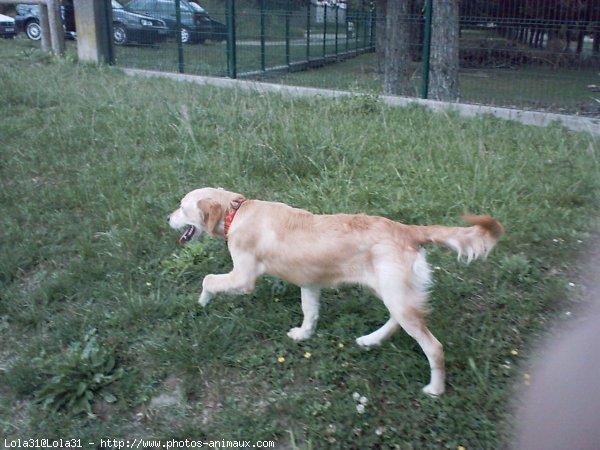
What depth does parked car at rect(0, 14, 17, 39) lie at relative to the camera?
20.3 m

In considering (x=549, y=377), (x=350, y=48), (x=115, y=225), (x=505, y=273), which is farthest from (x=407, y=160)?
(x=350, y=48)

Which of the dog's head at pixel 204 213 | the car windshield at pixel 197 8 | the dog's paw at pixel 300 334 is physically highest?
the car windshield at pixel 197 8

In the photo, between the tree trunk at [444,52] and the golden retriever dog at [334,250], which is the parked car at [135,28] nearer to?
the tree trunk at [444,52]

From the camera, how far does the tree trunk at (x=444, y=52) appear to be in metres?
9.70

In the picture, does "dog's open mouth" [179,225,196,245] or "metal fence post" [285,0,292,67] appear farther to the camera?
"metal fence post" [285,0,292,67]

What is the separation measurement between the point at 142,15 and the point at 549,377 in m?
12.6

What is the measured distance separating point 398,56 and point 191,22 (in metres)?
4.58

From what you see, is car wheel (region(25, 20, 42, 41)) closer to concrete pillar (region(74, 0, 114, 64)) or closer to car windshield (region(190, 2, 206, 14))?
concrete pillar (region(74, 0, 114, 64))

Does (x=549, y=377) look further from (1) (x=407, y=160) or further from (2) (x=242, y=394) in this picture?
(1) (x=407, y=160)

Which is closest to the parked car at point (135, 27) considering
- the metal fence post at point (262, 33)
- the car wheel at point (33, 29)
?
the metal fence post at point (262, 33)

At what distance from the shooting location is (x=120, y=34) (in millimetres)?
14234

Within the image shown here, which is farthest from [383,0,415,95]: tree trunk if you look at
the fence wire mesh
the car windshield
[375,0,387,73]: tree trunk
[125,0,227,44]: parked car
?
[375,0,387,73]: tree trunk

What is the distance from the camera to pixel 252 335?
157 inches

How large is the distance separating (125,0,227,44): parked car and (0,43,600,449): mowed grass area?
5.51 metres
